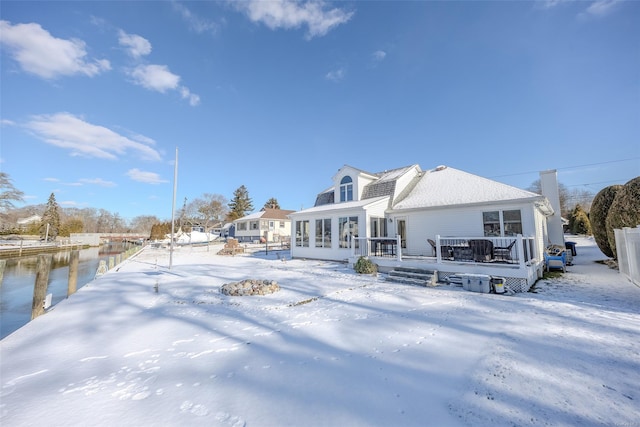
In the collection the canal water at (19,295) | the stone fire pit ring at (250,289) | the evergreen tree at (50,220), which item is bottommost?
the canal water at (19,295)

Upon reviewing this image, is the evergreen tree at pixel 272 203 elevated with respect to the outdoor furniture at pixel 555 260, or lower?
elevated

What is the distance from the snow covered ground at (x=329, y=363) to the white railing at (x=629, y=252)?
87.2 inches

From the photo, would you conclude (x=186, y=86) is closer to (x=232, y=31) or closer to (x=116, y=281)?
(x=232, y=31)

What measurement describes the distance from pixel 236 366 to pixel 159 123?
20.9 meters

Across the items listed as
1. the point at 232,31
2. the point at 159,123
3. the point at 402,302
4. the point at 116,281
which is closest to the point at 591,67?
the point at 402,302

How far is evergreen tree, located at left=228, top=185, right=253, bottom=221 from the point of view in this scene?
56.3 m

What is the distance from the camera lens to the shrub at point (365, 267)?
1059cm

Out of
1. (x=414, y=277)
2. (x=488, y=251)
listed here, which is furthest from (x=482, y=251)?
(x=414, y=277)

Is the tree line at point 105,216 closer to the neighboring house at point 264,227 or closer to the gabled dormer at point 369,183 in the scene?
the neighboring house at point 264,227

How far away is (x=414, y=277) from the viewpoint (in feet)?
29.8

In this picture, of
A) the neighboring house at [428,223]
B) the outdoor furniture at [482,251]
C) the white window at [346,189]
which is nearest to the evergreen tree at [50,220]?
the neighboring house at [428,223]

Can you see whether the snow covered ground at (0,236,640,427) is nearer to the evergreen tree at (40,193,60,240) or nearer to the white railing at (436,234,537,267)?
the white railing at (436,234,537,267)

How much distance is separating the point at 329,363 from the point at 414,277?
6527mm

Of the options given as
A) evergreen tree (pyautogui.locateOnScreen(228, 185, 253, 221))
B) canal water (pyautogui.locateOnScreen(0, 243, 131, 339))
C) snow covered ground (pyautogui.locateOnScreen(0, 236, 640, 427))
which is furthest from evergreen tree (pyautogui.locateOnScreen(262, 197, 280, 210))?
snow covered ground (pyautogui.locateOnScreen(0, 236, 640, 427))
